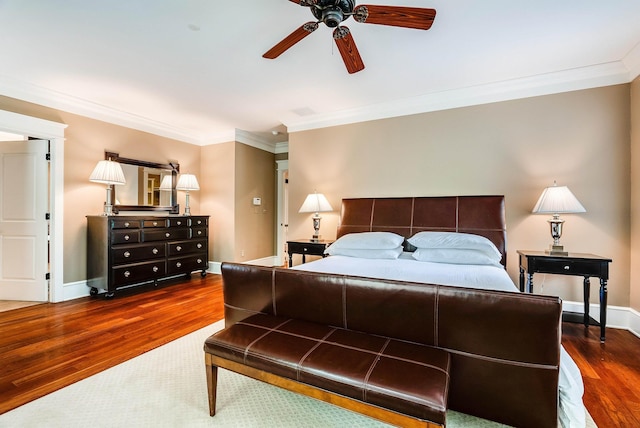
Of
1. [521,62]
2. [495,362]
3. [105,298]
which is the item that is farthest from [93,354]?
[521,62]

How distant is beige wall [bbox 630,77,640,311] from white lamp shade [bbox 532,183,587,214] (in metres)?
0.51

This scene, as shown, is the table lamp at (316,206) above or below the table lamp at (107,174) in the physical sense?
below

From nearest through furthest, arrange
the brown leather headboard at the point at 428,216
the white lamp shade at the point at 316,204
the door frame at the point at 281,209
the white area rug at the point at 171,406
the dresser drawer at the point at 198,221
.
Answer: the white area rug at the point at 171,406, the brown leather headboard at the point at 428,216, the white lamp shade at the point at 316,204, the dresser drawer at the point at 198,221, the door frame at the point at 281,209

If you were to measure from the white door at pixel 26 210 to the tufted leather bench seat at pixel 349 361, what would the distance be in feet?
11.6

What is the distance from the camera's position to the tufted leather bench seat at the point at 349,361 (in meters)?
1.13

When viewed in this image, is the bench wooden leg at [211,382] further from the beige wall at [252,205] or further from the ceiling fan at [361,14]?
→ the beige wall at [252,205]

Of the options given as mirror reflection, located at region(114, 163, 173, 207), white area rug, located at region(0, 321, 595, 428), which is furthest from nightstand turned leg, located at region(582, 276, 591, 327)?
mirror reflection, located at region(114, 163, 173, 207)

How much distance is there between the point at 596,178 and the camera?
293cm

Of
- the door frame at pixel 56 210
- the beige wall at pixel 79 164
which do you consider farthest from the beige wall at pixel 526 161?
the door frame at pixel 56 210

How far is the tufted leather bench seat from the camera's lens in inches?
44.6

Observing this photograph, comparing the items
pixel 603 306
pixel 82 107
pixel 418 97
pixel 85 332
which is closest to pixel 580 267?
pixel 603 306

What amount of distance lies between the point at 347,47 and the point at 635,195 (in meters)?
3.10

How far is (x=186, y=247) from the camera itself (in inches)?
180

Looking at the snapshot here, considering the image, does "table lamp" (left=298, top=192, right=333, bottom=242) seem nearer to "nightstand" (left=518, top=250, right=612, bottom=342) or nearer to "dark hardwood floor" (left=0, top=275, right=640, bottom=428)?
"dark hardwood floor" (left=0, top=275, right=640, bottom=428)
